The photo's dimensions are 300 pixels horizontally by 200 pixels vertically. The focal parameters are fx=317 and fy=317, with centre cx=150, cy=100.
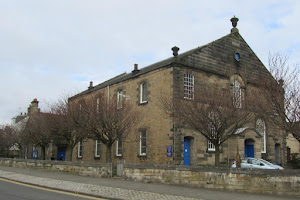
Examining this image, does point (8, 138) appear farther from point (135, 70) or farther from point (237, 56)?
point (237, 56)

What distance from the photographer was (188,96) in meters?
22.7

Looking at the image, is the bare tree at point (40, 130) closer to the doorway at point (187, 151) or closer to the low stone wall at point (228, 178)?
the doorway at point (187, 151)

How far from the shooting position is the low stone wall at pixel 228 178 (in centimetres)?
1192

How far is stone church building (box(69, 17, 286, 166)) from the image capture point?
22.8 meters

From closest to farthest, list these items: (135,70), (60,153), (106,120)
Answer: (106,120) → (135,70) → (60,153)

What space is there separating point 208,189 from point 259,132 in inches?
591

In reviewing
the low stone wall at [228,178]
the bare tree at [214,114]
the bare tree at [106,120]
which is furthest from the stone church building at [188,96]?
the low stone wall at [228,178]

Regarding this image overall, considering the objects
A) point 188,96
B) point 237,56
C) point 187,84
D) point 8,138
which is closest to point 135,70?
point 187,84

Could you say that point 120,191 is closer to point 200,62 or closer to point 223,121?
point 223,121

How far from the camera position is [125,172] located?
57.0 ft

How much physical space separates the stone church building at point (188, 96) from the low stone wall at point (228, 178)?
5992 millimetres

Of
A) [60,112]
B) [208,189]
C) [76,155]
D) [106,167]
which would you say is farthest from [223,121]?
[76,155]

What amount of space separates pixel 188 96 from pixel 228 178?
10.1 m

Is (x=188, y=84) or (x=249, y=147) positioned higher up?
(x=188, y=84)
